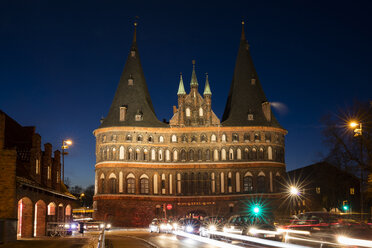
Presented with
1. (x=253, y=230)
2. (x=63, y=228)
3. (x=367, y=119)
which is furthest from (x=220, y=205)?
(x=253, y=230)

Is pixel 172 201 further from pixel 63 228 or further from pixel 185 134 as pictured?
pixel 63 228

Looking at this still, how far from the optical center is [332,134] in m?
55.4

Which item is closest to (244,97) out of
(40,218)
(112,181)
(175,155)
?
(175,155)

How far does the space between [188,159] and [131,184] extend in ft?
32.3

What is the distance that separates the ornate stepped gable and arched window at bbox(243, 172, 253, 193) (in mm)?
9311

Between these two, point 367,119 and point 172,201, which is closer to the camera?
point 367,119

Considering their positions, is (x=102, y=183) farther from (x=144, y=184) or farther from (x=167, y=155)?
(x=167, y=155)

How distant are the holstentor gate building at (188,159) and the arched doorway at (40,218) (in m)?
43.0

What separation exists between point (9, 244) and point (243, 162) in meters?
60.4

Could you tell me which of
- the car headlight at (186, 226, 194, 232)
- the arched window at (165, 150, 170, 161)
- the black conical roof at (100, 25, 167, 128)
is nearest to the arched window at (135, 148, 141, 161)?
the black conical roof at (100, 25, 167, 128)

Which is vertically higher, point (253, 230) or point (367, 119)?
point (367, 119)

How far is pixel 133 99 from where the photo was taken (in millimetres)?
86938

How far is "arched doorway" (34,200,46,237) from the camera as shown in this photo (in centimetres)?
3838

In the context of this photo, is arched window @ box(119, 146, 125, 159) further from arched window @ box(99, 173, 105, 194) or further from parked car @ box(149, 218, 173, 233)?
parked car @ box(149, 218, 173, 233)
